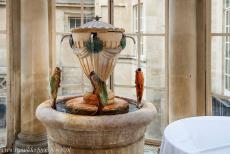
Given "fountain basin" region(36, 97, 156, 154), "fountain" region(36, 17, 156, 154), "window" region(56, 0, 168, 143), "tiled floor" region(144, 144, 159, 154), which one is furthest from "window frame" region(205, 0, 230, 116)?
"fountain basin" region(36, 97, 156, 154)

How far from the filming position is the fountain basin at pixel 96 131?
7.61ft

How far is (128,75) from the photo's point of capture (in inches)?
152

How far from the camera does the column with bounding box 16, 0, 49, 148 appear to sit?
3.43 meters

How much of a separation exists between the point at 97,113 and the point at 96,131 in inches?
7.5

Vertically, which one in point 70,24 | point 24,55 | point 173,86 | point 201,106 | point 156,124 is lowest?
point 156,124

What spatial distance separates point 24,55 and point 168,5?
154cm

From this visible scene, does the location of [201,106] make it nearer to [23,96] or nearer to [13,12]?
[23,96]

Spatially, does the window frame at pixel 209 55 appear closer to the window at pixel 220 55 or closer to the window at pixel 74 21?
the window at pixel 220 55

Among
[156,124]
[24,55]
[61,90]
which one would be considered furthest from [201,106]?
[24,55]

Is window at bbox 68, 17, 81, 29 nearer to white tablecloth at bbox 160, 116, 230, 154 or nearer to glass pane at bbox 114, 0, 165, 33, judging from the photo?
glass pane at bbox 114, 0, 165, 33

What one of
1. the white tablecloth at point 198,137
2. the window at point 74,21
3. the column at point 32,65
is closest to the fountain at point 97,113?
the white tablecloth at point 198,137

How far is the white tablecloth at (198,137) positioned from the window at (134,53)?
1.49 metres

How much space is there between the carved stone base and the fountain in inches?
29.1

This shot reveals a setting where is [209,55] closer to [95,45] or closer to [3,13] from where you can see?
[95,45]
